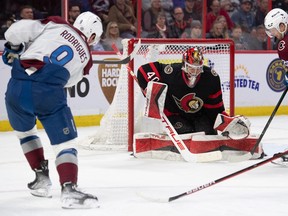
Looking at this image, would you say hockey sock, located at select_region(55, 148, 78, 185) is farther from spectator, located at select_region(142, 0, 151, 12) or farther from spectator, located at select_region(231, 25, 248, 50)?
spectator, located at select_region(231, 25, 248, 50)

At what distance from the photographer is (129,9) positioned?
325 inches

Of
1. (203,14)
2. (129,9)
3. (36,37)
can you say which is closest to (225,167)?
(36,37)

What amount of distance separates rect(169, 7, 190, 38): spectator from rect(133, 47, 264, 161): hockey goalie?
3227mm

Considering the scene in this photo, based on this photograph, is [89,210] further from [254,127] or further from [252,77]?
[252,77]

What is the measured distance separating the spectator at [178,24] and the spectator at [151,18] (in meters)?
0.27

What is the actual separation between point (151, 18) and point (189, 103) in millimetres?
3123

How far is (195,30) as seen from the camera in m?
8.92

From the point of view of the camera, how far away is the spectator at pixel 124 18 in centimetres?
816

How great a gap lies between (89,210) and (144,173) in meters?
1.22

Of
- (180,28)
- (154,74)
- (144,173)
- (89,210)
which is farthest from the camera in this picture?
(180,28)

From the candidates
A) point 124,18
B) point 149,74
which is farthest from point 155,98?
point 124,18

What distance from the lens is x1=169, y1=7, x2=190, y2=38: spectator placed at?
8.73 m

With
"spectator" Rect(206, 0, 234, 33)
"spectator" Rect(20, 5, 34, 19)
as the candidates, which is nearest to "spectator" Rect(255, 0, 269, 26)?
"spectator" Rect(206, 0, 234, 33)

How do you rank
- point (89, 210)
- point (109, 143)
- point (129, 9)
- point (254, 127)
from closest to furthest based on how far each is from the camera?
point (89, 210) < point (109, 143) < point (254, 127) < point (129, 9)
